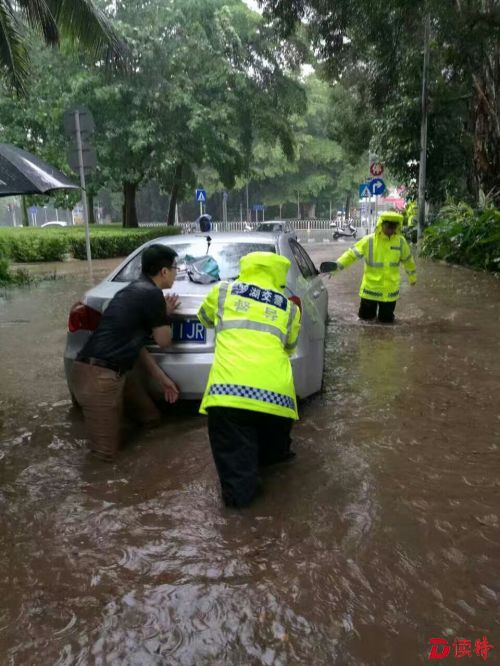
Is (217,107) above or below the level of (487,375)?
above

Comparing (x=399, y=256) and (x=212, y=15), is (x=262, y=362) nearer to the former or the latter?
(x=399, y=256)

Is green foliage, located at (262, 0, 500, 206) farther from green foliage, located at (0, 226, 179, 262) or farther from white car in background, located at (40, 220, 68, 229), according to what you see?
white car in background, located at (40, 220, 68, 229)

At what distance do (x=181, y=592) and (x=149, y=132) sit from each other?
2045 centimetres

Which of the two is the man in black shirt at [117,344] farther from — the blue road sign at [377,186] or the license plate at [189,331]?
the blue road sign at [377,186]

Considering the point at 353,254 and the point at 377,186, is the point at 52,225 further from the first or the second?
the point at 353,254

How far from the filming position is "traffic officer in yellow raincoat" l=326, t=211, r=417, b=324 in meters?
7.48

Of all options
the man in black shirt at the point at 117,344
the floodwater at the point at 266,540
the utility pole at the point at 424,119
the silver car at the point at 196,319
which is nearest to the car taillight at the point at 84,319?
the silver car at the point at 196,319

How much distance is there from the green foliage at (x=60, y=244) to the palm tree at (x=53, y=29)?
16.2 feet

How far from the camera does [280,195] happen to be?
57.3 m

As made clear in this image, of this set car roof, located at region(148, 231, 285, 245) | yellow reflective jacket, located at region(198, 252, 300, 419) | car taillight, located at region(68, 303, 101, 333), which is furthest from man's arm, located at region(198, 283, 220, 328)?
car roof, located at region(148, 231, 285, 245)

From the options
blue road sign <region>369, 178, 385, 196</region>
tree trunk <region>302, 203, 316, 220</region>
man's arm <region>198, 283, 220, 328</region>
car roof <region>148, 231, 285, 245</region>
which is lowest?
tree trunk <region>302, 203, 316, 220</region>

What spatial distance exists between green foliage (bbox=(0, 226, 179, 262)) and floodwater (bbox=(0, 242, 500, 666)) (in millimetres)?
12528

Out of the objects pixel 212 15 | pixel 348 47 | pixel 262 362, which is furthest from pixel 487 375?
pixel 212 15

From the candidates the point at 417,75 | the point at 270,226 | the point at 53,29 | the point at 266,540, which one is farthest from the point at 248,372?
the point at 270,226
